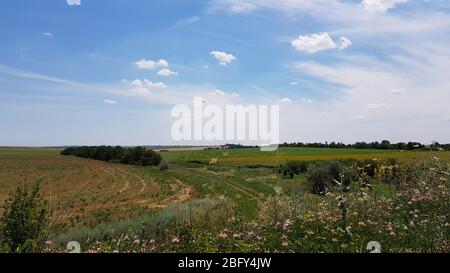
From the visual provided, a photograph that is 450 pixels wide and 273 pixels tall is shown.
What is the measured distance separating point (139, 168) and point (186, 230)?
48.1 m

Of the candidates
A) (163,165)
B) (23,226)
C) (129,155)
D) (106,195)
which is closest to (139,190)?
(106,195)

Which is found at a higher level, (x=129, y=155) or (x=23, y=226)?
(x=23, y=226)

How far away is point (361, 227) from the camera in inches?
209

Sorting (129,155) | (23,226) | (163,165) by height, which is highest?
(23,226)

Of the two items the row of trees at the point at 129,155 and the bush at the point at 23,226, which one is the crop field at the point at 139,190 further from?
the bush at the point at 23,226

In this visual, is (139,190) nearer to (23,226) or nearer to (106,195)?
(106,195)

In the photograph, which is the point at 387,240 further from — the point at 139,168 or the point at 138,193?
the point at 139,168

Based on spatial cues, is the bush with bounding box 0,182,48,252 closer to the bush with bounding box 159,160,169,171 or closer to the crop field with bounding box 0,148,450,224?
the crop field with bounding box 0,148,450,224

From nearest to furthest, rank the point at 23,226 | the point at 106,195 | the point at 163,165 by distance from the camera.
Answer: the point at 23,226, the point at 106,195, the point at 163,165

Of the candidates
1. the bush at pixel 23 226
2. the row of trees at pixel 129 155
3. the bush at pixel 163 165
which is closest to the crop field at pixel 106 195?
the bush at pixel 163 165

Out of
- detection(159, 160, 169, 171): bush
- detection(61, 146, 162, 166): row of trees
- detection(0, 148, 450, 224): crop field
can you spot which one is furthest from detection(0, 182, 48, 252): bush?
detection(159, 160, 169, 171): bush

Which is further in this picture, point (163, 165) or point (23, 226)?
Result: point (163, 165)

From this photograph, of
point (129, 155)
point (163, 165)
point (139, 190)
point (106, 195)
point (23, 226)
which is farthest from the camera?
point (129, 155)
